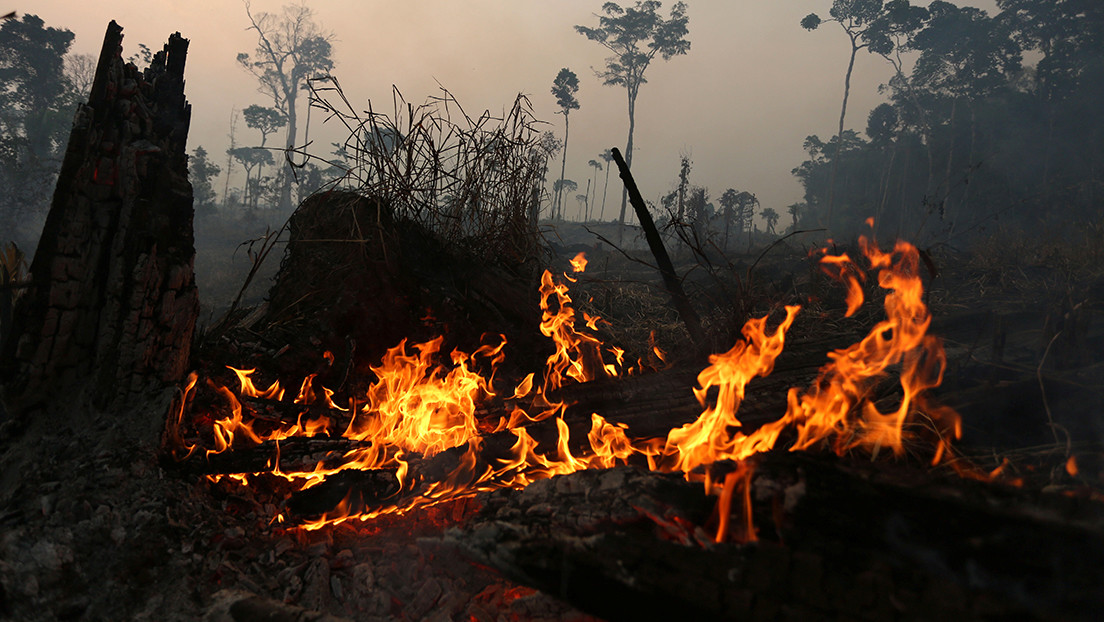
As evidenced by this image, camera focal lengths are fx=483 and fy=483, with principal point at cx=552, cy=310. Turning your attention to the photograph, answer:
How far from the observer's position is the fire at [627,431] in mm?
2879

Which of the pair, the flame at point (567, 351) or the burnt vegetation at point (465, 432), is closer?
the burnt vegetation at point (465, 432)

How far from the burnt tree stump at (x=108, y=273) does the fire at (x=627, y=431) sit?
0.40 m

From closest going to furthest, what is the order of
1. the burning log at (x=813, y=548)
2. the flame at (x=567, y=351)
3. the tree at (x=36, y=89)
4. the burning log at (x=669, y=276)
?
the burning log at (x=813, y=548) → the flame at (x=567, y=351) → the burning log at (x=669, y=276) → the tree at (x=36, y=89)

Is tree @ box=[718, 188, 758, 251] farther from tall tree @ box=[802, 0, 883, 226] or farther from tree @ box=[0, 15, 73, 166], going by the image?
tree @ box=[0, 15, 73, 166]

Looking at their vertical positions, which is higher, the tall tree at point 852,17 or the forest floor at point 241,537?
the tall tree at point 852,17

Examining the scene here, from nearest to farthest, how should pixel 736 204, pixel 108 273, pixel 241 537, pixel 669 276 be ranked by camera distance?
pixel 241 537, pixel 108 273, pixel 669 276, pixel 736 204

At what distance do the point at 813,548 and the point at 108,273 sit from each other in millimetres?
4015

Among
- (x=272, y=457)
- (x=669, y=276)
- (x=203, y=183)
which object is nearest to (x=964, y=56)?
(x=669, y=276)

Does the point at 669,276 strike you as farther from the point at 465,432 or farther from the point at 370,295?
the point at 370,295

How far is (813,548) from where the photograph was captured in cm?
172

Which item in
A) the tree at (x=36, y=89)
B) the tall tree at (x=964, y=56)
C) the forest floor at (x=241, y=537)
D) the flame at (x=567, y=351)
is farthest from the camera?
the tall tree at (x=964, y=56)

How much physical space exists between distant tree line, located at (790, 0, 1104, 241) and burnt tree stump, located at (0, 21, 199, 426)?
3637 cm

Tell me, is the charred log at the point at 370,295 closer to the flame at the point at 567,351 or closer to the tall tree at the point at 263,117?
the flame at the point at 567,351

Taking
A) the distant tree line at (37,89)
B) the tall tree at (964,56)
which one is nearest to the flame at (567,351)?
the distant tree line at (37,89)
